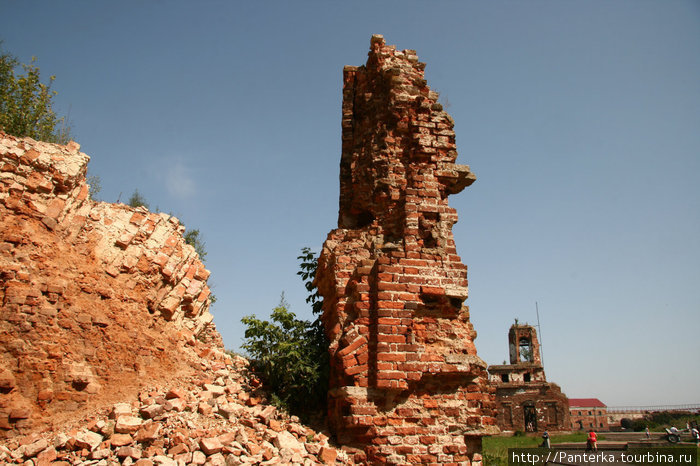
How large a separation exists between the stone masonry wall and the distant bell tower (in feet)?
105

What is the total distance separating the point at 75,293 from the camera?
466 cm

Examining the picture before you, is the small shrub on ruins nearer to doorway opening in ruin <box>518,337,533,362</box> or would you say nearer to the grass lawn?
the grass lawn

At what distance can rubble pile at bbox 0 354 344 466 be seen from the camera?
3520 millimetres

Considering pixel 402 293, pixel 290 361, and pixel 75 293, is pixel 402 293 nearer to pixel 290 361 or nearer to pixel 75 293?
pixel 290 361

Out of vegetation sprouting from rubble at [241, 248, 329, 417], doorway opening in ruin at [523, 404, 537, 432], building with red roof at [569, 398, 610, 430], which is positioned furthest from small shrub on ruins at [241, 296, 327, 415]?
building with red roof at [569, 398, 610, 430]

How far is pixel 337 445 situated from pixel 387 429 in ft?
1.71

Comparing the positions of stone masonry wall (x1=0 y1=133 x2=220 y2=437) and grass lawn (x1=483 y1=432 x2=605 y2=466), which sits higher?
stone masonry wall (x1=0 y1=133 x2=220 y2=437)

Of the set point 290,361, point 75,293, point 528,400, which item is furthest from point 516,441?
point 75,293

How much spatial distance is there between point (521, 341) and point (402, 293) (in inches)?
1298

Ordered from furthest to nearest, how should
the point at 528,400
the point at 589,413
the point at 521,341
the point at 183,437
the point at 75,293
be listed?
1. the point at 589,413
2. the point at 521,341
3. the point at 528,400
4. the point at 75,293
5. the point at 183,437

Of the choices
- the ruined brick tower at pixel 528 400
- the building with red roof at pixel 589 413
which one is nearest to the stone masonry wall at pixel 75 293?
the ruined brick tower at pixel 528 400

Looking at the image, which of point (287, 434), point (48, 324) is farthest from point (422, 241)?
point (48, 324)

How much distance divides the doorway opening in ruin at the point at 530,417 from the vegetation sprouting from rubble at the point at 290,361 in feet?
91.8

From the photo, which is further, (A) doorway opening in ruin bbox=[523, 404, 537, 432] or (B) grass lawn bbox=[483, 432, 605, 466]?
(A) doorway opening in ruin bbox=[523, 404, 537, 432]
